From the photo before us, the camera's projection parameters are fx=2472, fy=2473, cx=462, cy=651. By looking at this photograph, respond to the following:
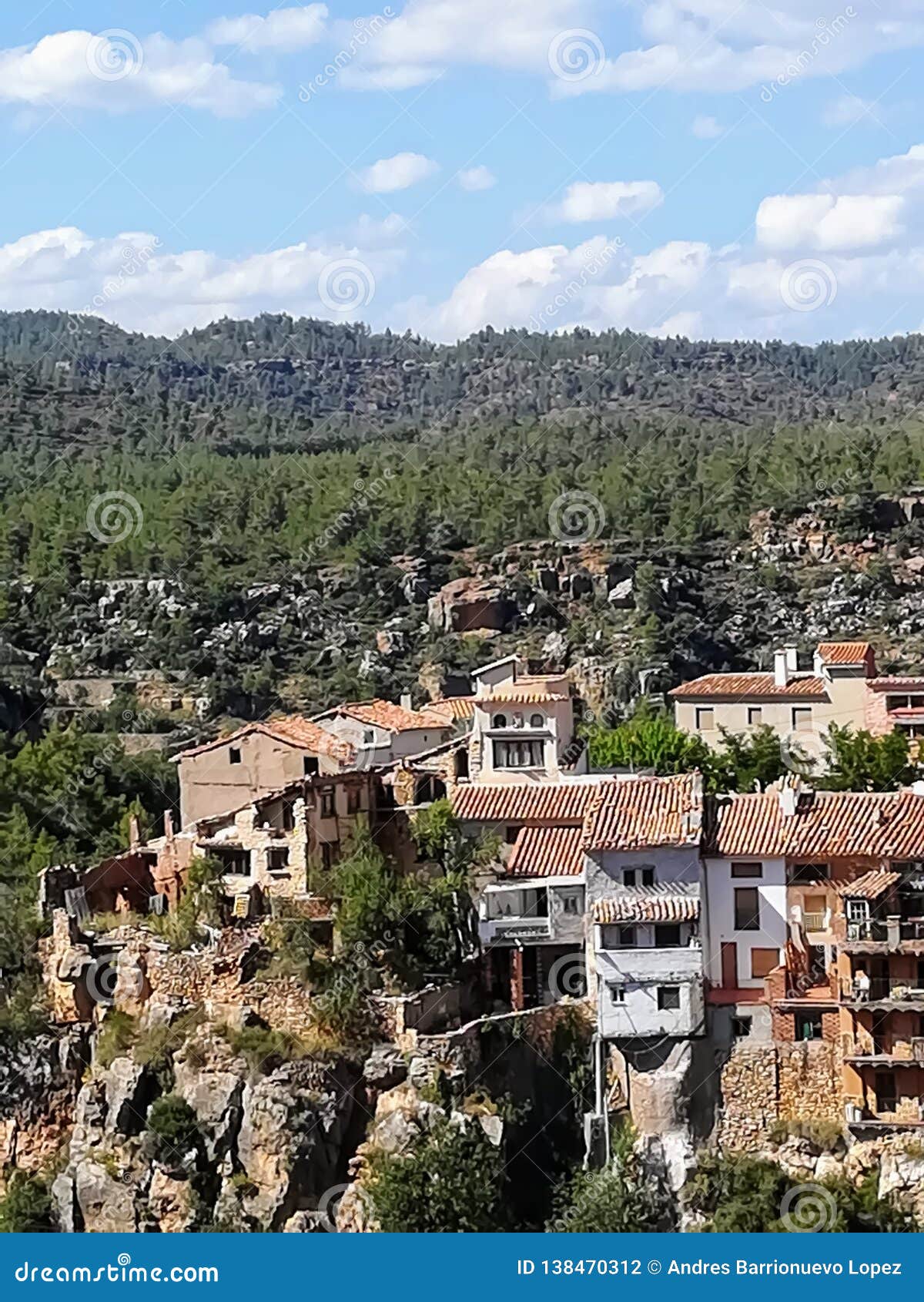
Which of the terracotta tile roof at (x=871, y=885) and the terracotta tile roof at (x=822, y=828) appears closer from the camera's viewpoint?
the terracotta tile roof at (x=871, y=885)

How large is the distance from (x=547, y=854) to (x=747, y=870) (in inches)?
135

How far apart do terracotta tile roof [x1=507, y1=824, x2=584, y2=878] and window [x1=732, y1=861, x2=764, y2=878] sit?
7.82ft

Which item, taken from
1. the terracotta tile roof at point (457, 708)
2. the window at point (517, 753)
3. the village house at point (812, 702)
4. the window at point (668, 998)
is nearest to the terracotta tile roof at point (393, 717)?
the terracotta tile roof at point (457, 708)

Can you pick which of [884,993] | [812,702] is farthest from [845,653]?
[884,993]

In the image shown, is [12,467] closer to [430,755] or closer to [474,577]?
[474,577]

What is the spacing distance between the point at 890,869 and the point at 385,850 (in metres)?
8.35

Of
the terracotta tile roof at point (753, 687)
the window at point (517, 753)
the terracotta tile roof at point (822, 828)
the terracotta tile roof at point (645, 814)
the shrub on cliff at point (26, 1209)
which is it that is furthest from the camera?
the terracotta tile roof at point (753, 687)

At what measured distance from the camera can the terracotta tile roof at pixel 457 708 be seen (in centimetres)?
5340

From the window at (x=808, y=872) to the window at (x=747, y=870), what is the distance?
1.55ft

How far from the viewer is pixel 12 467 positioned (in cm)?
13525

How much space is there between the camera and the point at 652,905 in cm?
3731

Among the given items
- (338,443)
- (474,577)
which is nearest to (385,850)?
(474,577)

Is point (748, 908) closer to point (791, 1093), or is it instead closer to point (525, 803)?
point (791, 1093)

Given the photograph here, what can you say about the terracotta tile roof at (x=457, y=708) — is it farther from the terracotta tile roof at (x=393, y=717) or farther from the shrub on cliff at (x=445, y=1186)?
the shrub on cliff at (x=445, y=1186)
